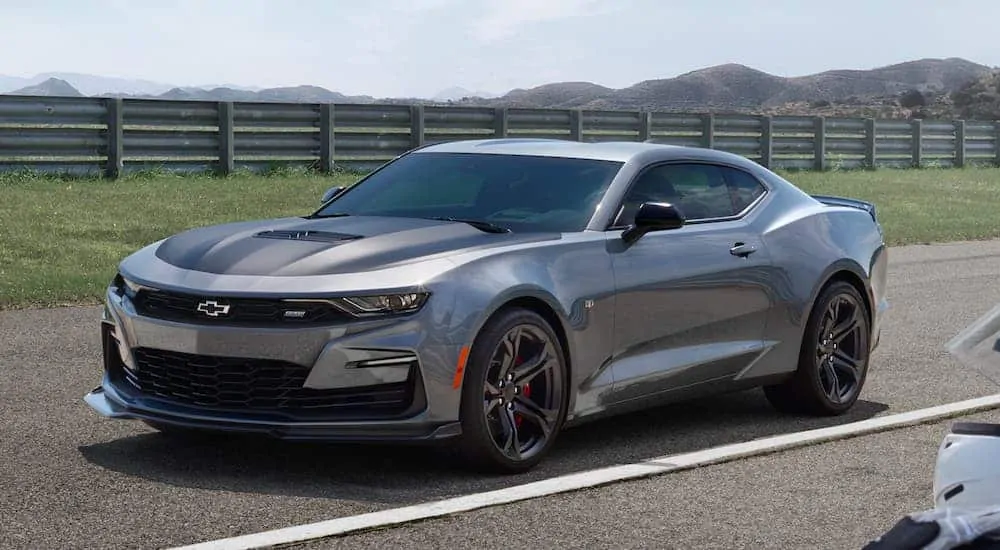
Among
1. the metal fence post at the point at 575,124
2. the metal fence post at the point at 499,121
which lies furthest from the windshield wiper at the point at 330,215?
the metal fence post at the point at 575,124

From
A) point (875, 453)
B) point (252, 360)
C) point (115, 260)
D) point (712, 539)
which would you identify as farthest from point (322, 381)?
point (115, 260)

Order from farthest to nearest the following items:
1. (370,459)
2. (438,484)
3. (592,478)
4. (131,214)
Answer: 1. (131,214)
2. (370,459)
3. (592,478)
4. (438,484)

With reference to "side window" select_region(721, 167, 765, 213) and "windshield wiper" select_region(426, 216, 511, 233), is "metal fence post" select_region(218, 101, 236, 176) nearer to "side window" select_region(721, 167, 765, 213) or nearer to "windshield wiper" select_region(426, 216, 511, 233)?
"side window" select_region(721, 167, 765, 213)

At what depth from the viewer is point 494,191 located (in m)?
7.69

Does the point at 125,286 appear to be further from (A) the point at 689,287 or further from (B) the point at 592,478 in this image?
(A) the point at 689,287

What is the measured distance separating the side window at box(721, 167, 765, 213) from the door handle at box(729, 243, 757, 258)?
1.05 ft

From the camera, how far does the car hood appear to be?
6.57m

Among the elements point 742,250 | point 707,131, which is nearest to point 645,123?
point 707,131

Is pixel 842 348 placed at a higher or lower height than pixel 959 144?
lower

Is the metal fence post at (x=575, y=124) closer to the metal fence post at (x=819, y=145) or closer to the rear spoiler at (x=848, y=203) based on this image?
the metal fence post at (x=819, y=145)

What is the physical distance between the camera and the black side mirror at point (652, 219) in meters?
7.34

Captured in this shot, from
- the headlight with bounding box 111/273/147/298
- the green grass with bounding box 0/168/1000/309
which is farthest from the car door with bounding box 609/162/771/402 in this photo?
the green grass with bounding box 0/168/1000/309

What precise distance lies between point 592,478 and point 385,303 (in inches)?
44.6

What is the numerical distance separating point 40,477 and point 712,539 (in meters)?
2.71
